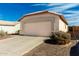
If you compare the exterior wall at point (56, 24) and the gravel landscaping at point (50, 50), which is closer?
the gravel landscaping at point (50, 50)

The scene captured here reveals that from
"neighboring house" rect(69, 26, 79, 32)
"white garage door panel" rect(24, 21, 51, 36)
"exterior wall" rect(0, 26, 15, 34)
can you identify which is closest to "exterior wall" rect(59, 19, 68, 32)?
"neighboring house" rect(69, 26, 79, 32)

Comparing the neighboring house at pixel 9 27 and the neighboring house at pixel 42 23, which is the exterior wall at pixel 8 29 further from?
the neighboring house at pixel 42 23

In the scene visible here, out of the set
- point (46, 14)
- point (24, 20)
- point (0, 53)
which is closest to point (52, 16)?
point (46, 14)

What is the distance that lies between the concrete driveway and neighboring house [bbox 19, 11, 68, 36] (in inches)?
5.8

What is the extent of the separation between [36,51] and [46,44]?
270 mm

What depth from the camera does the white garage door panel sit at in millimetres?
6953

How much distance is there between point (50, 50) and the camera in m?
6.86

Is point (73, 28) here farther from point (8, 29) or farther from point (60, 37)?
point (8, 29)

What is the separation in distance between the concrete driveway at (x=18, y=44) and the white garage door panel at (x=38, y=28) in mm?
125

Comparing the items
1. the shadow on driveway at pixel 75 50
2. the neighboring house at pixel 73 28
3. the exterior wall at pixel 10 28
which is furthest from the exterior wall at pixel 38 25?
the shadow on driveway at pixel 75 50

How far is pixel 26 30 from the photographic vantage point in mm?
7043

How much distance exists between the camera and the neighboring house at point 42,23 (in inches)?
271

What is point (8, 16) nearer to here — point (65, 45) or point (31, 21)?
point (31, 21)

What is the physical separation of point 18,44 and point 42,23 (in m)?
0.71
